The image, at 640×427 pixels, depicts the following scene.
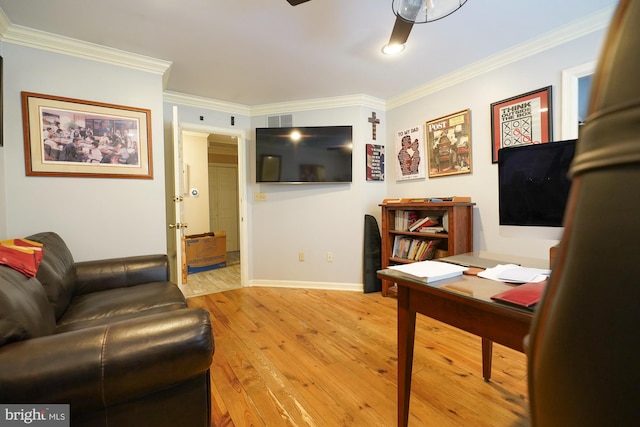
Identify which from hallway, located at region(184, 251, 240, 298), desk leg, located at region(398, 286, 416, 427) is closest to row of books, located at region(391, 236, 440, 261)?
desk leg, located at region(398, 286, 416, 427)

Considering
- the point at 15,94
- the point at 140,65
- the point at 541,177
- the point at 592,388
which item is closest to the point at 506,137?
the point at 541,177

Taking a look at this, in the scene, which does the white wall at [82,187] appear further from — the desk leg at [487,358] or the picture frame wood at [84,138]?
the desk leg at [487,358]

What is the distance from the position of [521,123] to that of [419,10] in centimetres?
145

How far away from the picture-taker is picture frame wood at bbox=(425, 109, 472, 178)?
2615mm

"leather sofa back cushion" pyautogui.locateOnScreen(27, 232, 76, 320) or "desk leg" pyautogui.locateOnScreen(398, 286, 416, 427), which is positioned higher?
"leather sofa back cushion" pyautogui.locateOnScreen(27, 232, 76, 320)

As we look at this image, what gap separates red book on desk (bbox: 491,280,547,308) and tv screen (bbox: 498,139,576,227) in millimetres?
592

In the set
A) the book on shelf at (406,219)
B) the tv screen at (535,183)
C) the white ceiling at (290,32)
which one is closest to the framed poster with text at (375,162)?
the book on shelf at (406,219)

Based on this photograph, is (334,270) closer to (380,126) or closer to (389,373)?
(389,373)

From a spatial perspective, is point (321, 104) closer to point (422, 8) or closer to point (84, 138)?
point (422, 8)

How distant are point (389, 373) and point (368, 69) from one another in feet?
8.60

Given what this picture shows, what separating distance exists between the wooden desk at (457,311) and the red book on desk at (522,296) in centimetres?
2

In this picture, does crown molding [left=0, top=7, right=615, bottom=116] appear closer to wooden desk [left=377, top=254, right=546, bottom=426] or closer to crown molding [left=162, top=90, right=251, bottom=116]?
crown molding [left=162, top=90, right=251, bottom=116]

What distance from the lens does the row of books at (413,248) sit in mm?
2738

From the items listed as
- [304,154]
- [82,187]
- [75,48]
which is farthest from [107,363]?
[304,154]
